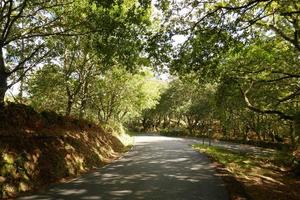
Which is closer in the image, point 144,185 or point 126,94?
point 144,185

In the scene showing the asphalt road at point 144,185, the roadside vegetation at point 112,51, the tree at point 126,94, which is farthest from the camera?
the tree at point 126,94

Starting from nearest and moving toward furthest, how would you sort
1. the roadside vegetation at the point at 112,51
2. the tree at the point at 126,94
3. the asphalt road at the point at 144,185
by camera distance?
the asphalt road at the point at 144,185
the roadside vegetation at the point at 112,51
the tree at the point at 126,94

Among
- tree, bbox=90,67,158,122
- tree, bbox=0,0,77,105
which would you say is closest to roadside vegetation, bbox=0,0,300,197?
tree, bbox=0,0,77,105

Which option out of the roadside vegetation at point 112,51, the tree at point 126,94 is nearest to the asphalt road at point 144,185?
the roadside vegetation at point 112,51

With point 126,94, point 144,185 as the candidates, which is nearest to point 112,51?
point 144,185

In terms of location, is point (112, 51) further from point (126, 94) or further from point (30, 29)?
point (126, 94)

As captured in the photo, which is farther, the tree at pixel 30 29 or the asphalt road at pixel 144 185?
the tree at pixel 30 29

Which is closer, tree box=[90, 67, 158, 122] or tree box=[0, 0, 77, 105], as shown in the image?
tree box=[0, 0, 77, 105]

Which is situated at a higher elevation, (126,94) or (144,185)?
(126,94)

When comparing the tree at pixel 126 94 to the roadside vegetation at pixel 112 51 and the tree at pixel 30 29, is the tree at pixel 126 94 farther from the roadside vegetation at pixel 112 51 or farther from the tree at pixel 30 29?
the tree at pixel 30 29

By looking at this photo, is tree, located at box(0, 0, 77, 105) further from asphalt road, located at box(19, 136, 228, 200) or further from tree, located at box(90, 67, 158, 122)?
tree, located at box(90, 67, 158, 122)

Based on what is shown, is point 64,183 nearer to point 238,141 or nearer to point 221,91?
point 221,91

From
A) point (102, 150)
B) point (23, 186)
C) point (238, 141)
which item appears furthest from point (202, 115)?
point (23, 186)

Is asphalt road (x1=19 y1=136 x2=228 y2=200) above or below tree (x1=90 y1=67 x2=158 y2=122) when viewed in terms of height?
below
